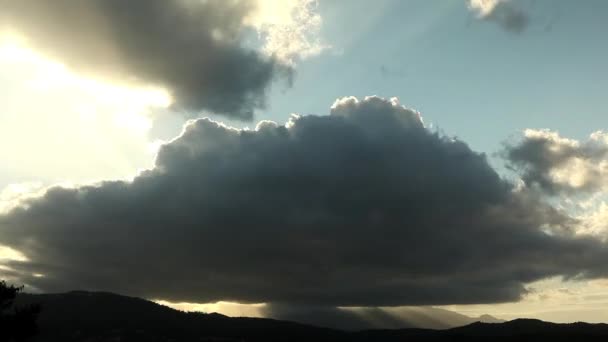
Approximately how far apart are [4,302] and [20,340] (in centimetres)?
852

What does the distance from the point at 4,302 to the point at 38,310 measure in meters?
6.60

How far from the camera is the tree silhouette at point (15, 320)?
10294 cm

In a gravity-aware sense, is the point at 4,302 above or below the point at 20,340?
above

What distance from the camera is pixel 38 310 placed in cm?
10819

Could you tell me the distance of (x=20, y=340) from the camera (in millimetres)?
104688

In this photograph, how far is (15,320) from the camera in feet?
342

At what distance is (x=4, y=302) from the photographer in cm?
10825

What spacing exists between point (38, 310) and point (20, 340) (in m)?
6.02

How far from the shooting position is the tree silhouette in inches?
4053
